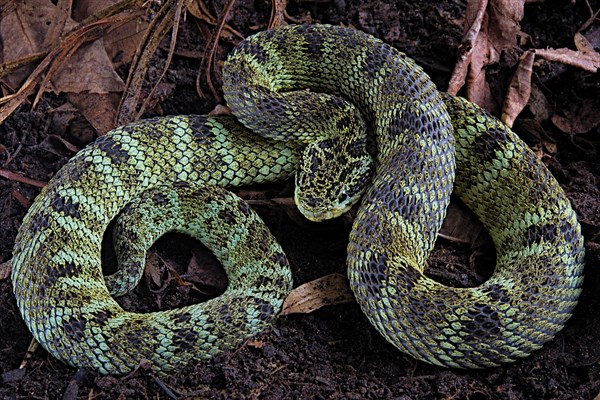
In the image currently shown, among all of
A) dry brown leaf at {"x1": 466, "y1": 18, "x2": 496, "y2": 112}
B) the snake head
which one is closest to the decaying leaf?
the snake head

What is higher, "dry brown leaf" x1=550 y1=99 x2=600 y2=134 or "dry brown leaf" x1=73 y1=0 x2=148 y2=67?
"dry brown leaf" x1=73 y1=0 x2=148 y2=67

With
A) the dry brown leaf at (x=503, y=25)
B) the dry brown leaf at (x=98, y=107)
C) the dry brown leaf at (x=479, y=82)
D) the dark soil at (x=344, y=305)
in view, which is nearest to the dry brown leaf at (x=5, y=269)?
the dark soil at (x=344, y=305)

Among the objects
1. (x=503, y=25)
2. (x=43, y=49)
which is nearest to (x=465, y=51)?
(x=503, y=25)

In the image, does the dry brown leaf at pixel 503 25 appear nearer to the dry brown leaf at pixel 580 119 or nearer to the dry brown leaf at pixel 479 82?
the dry brown leaf at pixel 479 82

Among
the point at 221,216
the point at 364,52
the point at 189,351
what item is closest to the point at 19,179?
the point at 221,216

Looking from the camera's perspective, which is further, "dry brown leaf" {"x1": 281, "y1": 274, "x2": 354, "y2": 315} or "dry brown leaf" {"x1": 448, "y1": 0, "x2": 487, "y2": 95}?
"dry brown leaf" {"x1": 448, "y1": 0, "x2": 487, "y2": 95}

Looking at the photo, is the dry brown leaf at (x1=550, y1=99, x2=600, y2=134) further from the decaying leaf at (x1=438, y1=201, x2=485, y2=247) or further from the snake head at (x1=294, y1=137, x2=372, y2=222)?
the snake head at (x1=294, y1=137, x2=372, y2=222)

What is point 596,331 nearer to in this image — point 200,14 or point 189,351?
point 189,351
